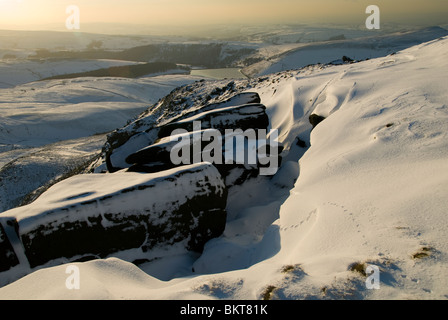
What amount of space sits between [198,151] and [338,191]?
4210mm

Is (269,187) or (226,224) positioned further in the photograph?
(269,187)

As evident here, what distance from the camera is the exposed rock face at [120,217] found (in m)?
5.17

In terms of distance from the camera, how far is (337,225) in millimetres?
4336

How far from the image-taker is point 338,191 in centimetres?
522

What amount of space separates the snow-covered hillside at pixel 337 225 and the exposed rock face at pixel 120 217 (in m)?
0.39

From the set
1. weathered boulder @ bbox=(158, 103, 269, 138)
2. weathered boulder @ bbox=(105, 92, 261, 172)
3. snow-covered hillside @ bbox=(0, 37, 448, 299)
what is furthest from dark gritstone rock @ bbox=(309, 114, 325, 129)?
weathered boulder @ bbox=(105, 92, 261, 172)

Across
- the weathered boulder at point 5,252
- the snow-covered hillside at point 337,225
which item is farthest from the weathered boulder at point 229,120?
the weathered boulder at point 5,252

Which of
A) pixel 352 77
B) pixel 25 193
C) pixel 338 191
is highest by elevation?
pixel 352 77

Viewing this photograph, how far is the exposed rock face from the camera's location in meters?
5.17

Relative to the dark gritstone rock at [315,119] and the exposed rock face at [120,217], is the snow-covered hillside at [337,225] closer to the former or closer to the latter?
the dark gritstone rock at [315,119]

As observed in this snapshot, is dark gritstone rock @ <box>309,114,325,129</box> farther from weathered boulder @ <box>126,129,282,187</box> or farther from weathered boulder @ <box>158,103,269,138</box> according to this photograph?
weathered boulder @ <box>158,103,269,138</box>

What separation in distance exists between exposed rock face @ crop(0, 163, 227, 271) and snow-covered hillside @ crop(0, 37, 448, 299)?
1.29 feet
